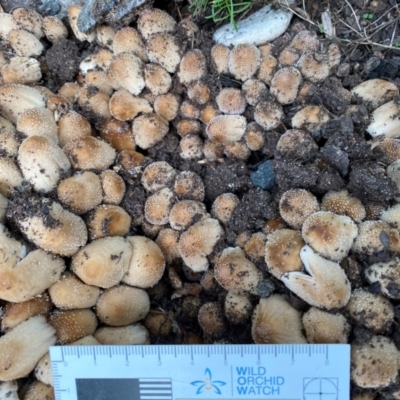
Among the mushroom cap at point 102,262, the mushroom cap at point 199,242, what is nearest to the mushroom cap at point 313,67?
the mushroom cap at point 199,242

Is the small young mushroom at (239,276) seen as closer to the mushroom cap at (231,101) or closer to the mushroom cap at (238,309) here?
the mushroom cap at (238,309)

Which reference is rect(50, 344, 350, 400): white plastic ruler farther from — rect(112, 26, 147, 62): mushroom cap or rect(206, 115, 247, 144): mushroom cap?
rect(112, 26, 147, 62): mushroom cap

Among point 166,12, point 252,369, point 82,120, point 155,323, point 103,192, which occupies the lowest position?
point 155,323

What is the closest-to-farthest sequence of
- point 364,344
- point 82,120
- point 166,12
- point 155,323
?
point 364,344
point 155,323
point 82,120
point 166,12

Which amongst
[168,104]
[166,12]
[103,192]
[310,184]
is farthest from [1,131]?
[310,184]

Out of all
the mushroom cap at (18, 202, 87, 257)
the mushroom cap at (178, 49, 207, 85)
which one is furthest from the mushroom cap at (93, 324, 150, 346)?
the mushroom cap at (178, 49, 207, 85)

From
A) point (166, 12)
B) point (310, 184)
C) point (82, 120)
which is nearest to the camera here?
point (310, 184)

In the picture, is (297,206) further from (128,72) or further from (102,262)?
(128,72)

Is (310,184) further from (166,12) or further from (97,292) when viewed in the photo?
(166,12)
